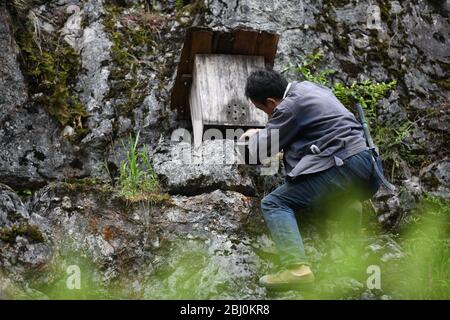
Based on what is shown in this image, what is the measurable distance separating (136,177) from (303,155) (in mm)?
1869

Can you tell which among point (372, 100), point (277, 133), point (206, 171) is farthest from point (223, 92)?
point (372, 100)

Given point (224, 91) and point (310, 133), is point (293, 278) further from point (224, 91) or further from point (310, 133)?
point (224, 91)

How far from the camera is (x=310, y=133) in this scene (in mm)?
6160

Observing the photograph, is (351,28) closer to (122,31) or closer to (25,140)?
(122,31)

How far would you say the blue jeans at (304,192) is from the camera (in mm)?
5945

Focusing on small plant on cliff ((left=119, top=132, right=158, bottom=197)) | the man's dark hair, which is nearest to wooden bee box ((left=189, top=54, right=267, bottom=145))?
small plant on cliff ((left=119, top=132, right=158, bottom=197))

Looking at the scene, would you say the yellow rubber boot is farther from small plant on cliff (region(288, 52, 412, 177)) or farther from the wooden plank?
small plant on cliff (region(288, 52, 412, 177))

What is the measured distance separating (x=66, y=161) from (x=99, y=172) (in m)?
0.39

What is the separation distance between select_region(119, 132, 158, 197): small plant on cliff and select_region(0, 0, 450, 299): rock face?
0.10 meters

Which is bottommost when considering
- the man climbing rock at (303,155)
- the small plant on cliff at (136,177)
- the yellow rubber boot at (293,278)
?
the yellow rubber boot at (293,278)

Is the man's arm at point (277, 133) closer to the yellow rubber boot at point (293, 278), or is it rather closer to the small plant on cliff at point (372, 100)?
the yellow rubber boot at point (293, 278)

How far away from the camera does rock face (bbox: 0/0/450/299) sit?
20.9 feet

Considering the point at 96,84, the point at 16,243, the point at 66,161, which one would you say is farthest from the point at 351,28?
the point at 16,243

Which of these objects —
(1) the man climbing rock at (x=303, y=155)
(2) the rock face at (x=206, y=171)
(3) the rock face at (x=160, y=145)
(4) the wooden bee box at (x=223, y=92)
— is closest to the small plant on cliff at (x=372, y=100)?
(3) the rock face at (x=160, y=145)
